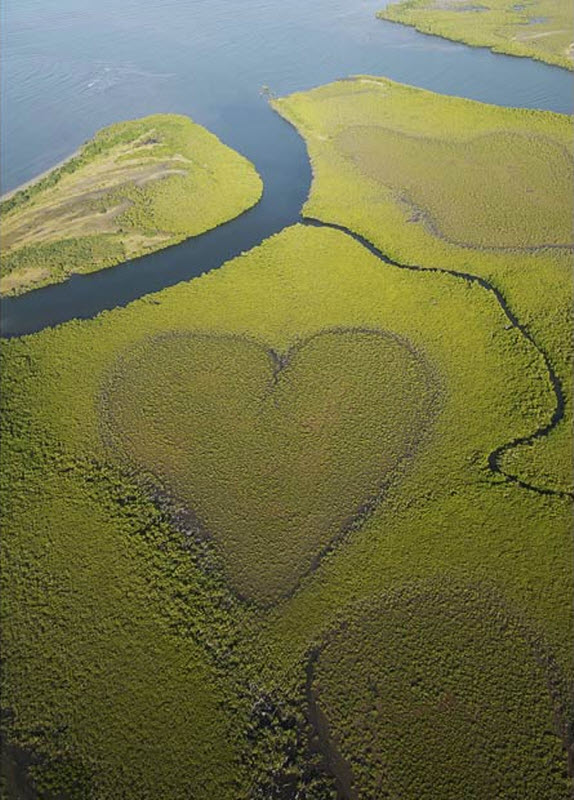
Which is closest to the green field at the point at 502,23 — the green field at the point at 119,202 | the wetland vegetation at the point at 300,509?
the wetland vegetation at the point at 300,509

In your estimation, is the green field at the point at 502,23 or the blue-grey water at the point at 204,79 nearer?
the blue-grey water at the point at 204,79


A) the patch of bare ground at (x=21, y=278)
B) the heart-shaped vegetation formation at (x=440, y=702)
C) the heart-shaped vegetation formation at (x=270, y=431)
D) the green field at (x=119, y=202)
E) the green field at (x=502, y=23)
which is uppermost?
the green field at (x=502, y=23)

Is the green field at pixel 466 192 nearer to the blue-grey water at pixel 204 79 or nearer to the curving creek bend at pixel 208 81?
the curving creek bend at pixel 208 81

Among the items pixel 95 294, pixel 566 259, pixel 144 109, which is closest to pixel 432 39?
pixel 144 109

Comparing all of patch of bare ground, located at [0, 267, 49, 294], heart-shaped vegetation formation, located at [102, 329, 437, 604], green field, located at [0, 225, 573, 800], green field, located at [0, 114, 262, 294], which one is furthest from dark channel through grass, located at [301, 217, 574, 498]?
patch of bare ground, located at [0, 267, 49, 294]

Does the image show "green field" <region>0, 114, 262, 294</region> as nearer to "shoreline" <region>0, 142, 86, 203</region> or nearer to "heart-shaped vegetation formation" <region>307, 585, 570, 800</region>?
Result: "shoreline" <region>0, 142, 86, 203</region>

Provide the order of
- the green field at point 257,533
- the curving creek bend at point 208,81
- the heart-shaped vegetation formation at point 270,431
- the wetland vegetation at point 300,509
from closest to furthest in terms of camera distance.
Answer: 1. the wetland vegetation at point 300,509
2. the green field at point 257,533
3. the heart-shaped vegetation formation at point 270,431
4. the curving creek bend at point 208,81
